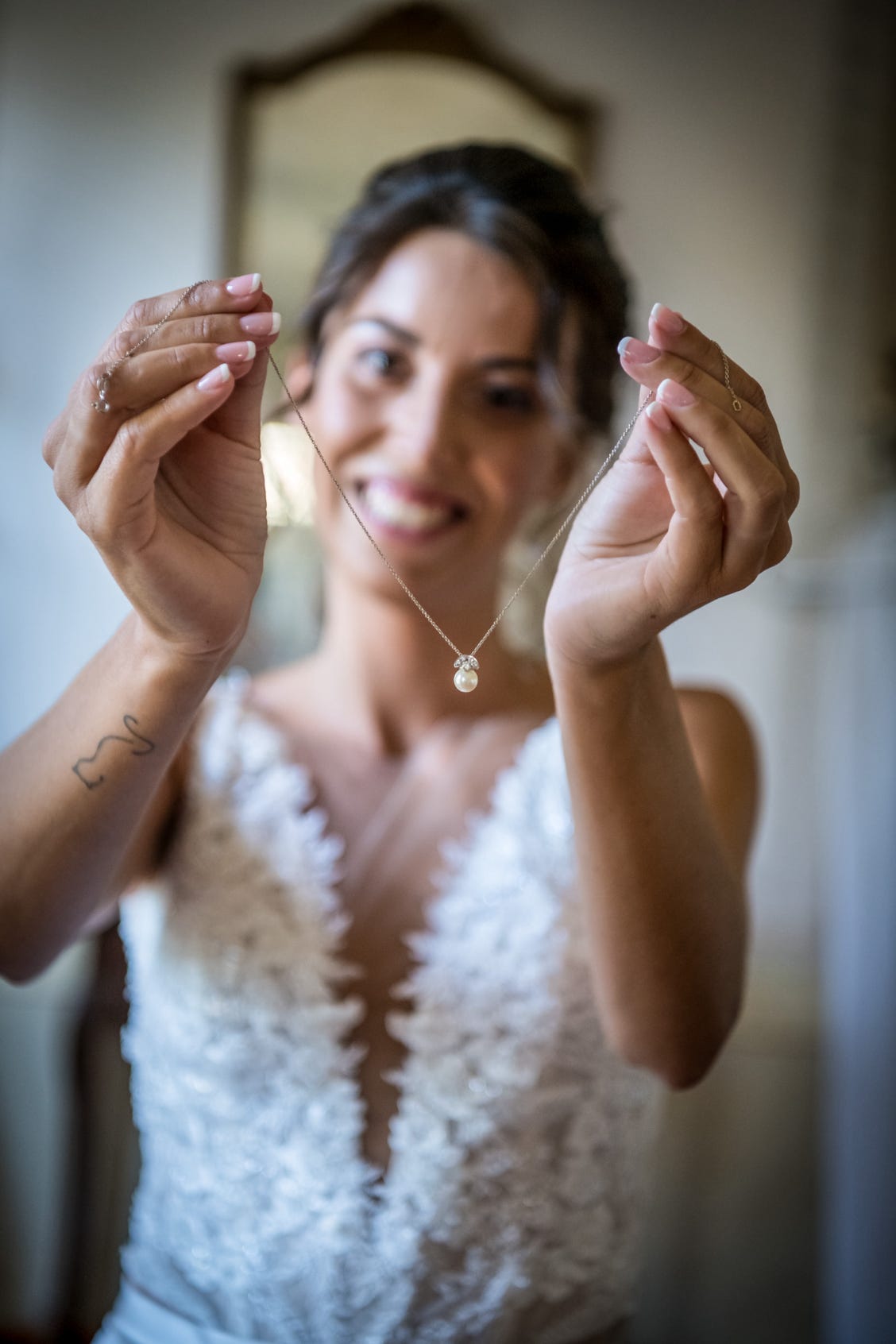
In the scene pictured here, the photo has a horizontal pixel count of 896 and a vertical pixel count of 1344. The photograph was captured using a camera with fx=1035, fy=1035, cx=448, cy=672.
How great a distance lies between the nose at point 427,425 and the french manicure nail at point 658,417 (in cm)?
33

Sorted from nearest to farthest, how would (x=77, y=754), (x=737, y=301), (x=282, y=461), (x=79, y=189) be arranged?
1. (x=77, y=754)
2. (x=282, y=461)
3. (x=79, y=189)
4. (x=737, y=301)

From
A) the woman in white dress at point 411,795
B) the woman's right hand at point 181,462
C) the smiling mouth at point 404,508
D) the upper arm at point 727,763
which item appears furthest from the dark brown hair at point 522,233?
the woman's right hand at point 181,462

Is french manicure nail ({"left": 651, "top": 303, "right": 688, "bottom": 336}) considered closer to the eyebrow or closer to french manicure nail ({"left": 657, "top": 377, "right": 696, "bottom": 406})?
french manicure nail ({"left": 657, "top": 377, "right": 696, "bottom": 406})

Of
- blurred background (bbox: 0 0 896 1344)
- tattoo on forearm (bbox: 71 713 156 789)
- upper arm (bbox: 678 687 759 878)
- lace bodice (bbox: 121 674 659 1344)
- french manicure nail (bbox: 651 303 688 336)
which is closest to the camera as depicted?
french manicure nail (bbox: 651 303 688 336)

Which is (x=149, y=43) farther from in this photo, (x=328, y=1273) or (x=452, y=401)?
(x=328, y=1273)

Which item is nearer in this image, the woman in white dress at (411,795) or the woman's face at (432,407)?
the woman in white dress at (411,795)

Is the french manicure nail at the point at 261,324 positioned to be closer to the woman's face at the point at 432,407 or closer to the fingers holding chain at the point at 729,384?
the fingers holding chain at the point at 729,384

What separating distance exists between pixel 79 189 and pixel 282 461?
63 cm

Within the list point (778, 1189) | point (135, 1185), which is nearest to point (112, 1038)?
point (135, 1185)

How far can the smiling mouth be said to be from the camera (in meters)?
0.72

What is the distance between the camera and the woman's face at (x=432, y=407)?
693 mm

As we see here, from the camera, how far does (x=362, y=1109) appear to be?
0.64 metres

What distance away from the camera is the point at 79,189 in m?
1.20

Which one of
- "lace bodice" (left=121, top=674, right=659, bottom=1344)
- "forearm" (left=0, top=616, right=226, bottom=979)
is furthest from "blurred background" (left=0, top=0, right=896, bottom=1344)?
"forearm" (left=0, top=616, right=226, bottom=979)
